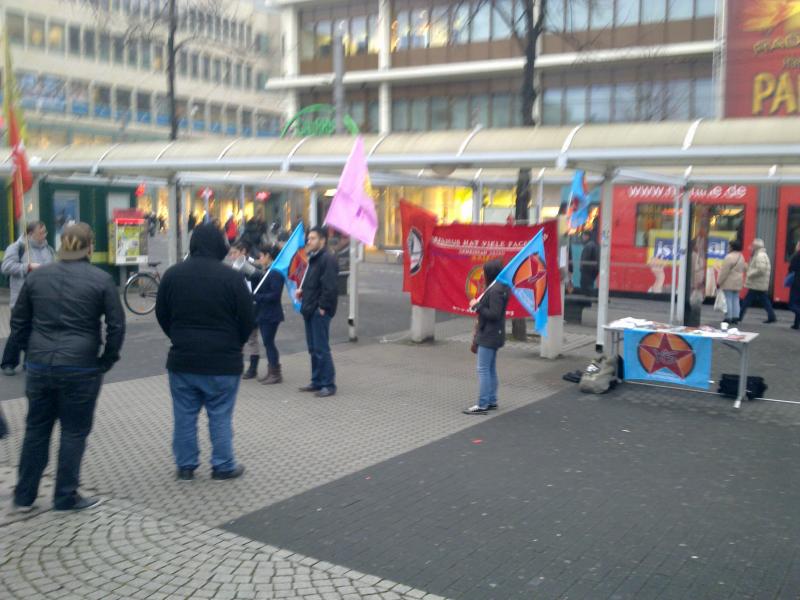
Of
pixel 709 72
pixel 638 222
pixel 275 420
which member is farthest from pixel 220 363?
pixel 709 72

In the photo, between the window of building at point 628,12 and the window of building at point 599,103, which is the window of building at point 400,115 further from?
the window of building at point 628,12

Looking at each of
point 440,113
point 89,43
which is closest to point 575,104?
point 440,113

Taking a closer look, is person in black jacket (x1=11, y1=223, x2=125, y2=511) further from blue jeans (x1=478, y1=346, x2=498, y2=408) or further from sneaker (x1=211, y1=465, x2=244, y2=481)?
blue jeans (x1=478, y1=346, x2=498, y2=408)

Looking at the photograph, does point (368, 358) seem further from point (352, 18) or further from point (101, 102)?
point (101, 102)

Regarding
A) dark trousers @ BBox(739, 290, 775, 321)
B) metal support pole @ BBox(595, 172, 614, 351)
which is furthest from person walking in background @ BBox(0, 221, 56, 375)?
dark trousers @ BBox(739, 290, 775, 321)

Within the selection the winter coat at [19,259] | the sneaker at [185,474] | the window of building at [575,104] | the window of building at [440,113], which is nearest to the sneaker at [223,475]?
the sneaker at [185,474]

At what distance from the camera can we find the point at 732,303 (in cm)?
1493

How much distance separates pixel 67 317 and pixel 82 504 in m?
1.27

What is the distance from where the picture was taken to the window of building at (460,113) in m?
36.2

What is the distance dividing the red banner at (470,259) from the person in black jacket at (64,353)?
668 cm

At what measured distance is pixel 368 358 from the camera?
37.6ft

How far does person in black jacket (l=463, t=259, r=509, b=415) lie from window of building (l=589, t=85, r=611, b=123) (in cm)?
2523

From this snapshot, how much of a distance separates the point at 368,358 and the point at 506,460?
4911 millimetres

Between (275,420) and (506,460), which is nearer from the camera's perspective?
(506,460)
